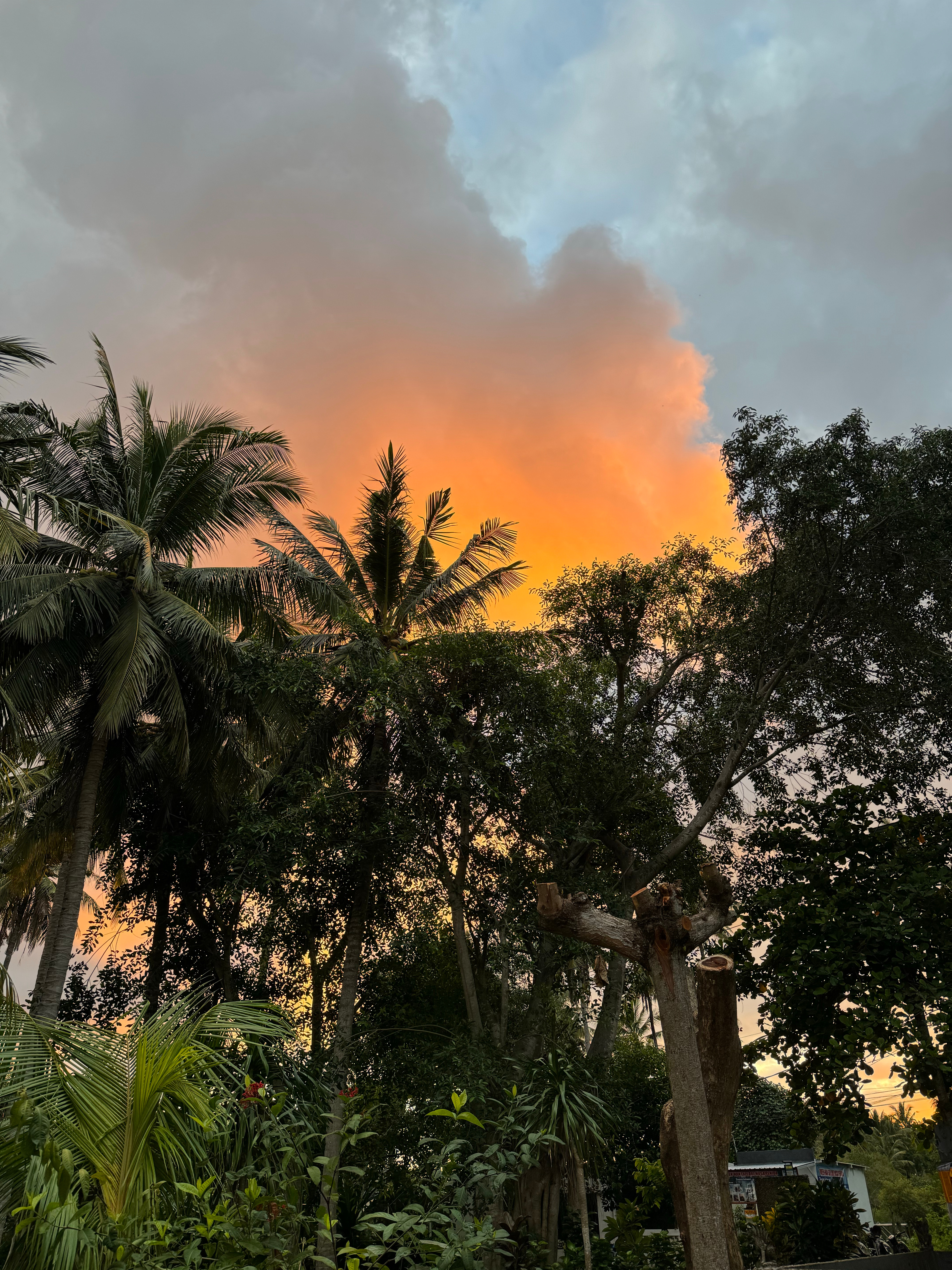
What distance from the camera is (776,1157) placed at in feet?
85.7

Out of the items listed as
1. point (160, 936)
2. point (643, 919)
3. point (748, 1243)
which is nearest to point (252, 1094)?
point (643, 919)

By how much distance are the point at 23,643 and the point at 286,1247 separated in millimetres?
11704

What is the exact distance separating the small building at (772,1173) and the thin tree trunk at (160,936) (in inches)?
627

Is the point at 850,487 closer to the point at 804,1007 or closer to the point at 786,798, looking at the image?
the point at 786,798

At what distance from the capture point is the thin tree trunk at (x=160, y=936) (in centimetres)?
1525

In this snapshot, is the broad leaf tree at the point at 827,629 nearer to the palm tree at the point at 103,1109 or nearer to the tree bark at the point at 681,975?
the tree bark at the point at 681,975

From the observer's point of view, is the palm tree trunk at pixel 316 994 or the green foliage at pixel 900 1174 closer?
the palm tree trunk at pixel 316 994

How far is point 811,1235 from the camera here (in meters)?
14.9

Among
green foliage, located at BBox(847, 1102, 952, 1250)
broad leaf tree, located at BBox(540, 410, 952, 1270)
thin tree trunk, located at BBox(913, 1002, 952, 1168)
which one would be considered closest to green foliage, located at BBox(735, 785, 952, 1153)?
thin tree trunk, located at BBox(913, 1002, 952, 1168)

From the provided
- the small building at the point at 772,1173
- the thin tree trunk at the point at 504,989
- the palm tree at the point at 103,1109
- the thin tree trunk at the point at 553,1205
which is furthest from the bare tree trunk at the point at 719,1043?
the small building at the point at 772,1173

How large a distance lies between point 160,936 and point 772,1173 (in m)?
18.8

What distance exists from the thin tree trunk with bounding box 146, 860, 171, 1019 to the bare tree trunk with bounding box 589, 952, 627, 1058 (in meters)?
7.39

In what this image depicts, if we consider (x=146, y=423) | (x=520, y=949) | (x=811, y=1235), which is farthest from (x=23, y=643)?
(x=811, y=1235)

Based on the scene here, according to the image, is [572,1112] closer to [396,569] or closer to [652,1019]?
[396,569]
